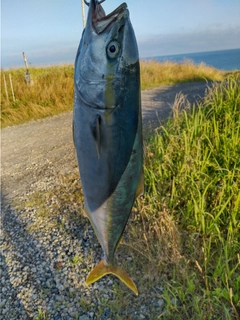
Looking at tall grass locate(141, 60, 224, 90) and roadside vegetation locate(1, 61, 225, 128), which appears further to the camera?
tall grass locate(141, 60, 224, 90)

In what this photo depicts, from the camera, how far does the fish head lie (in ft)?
3.08

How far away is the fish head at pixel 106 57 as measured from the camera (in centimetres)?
94

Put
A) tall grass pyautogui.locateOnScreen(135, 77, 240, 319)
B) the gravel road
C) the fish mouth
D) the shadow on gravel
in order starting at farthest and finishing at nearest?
the shadow on gravel → the gravel road → tall grass pyautogui.locateOnScreen(135, 77, 240, 319) → the fish mouth

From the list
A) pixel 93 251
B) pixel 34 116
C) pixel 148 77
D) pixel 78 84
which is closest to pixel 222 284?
pixel 93 251

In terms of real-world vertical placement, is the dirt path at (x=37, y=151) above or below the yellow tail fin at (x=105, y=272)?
below

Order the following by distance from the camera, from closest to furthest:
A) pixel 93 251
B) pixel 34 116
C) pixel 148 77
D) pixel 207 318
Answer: pixel 207 318
pixel 93 251
pixel 34 116
pixel 148 77

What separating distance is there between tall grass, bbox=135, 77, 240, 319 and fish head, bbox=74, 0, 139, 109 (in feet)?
5.14

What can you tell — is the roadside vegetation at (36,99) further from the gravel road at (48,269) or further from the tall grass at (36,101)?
the gravel road at (48,269)

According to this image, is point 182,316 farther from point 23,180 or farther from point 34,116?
point 34,116

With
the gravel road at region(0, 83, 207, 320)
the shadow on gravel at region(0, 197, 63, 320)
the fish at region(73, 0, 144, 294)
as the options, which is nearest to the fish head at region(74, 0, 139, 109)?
the fish at region(73, 0, 144, 294)

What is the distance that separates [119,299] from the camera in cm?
237

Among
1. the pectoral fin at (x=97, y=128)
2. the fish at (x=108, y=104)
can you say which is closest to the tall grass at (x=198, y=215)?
the fish at (x=108, y=104)

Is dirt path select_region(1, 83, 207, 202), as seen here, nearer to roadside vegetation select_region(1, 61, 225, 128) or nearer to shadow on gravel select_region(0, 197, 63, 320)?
roadside vegetation select_region(1, 61, 225, 128)

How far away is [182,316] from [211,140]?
6.59 feet
